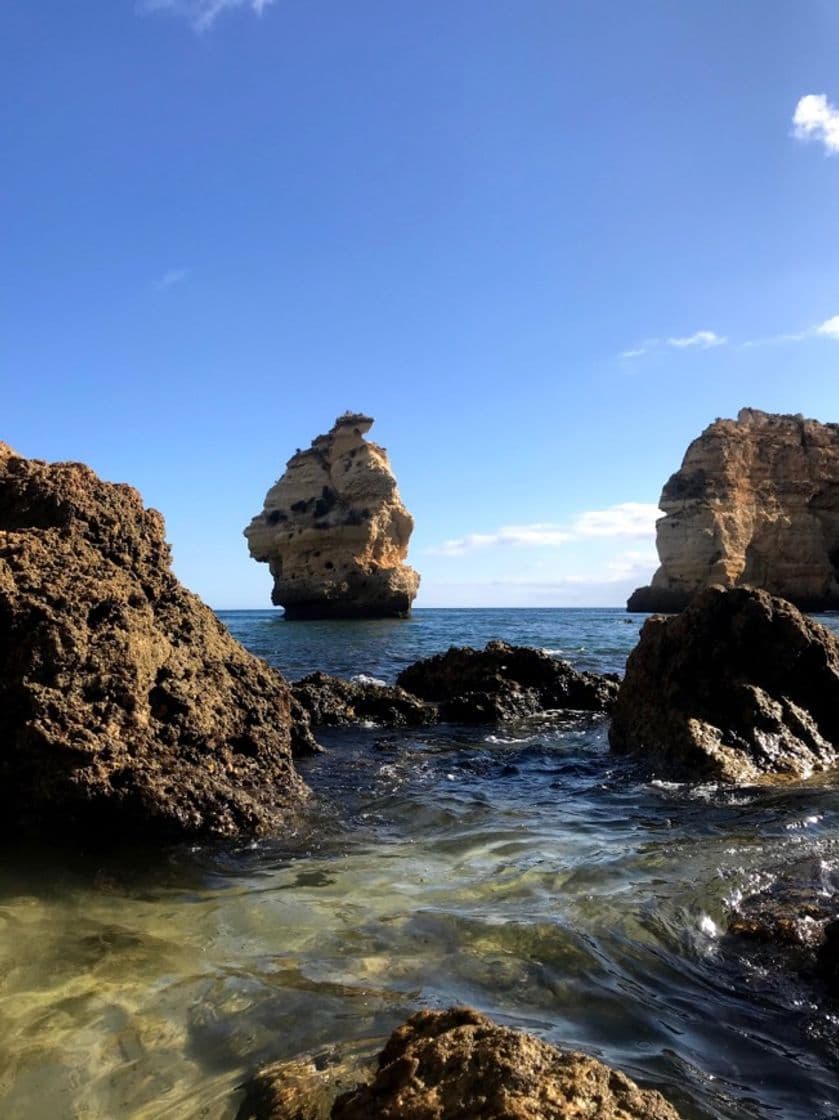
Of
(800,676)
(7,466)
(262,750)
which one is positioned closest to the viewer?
(262,750)

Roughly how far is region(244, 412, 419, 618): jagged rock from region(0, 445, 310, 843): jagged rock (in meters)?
51.2

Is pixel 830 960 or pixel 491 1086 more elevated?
pixel 491 1086

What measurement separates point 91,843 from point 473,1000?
116 inches

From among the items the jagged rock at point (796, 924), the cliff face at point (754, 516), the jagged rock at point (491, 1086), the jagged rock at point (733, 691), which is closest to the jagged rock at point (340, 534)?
the cliff face at point (754, 516)

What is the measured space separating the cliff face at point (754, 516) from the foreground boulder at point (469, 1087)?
5577cm

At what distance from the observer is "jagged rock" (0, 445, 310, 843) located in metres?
5.05

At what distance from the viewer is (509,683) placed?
12750 millimetres

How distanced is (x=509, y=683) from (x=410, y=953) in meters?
9.25

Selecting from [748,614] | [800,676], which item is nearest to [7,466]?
[748,614]

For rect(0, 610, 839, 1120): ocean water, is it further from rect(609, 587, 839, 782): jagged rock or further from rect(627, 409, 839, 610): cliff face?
rect(627, 409, 839, 610): cliff face

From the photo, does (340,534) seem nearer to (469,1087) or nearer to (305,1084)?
(305,1084)

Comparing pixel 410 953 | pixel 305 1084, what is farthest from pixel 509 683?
→ pixel 305 1084

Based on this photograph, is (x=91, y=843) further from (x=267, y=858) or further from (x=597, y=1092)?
(x=597, y=1092)

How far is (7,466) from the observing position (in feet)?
23.1
